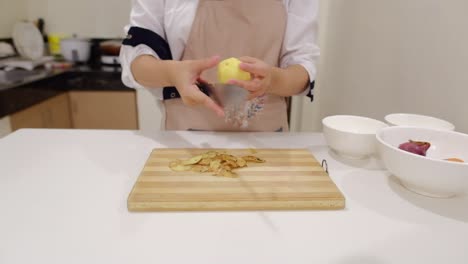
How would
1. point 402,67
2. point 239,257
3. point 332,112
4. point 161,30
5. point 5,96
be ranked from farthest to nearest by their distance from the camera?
point 332,112 → point 5,96 → point 402,67 → point 161,30 → point 239,257

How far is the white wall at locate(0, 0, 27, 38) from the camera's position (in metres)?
1.97

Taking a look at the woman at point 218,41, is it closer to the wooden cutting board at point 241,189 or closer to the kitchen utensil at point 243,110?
the kitchen utensil at point 243,110

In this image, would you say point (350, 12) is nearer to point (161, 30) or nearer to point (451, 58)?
point (451, 58)

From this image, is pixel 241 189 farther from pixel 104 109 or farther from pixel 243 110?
pixel 104 109

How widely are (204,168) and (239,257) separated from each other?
0.23m

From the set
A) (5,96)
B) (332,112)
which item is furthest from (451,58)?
(5,96)

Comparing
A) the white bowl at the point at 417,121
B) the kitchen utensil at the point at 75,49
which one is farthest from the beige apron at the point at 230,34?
the kitchen utensil at the point at 75,49

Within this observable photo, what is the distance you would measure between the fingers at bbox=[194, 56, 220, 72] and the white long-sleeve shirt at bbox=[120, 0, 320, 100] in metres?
0.23

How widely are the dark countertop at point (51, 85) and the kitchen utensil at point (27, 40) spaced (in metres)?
0.30

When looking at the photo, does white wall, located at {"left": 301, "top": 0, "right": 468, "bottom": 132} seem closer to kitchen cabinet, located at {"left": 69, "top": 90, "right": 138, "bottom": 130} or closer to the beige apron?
the beige apron

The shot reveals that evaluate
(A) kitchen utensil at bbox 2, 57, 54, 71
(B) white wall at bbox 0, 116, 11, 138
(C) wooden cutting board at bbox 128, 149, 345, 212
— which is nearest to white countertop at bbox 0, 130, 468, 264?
(C) wooden cutting board at bbox 128, 149, 345, 212

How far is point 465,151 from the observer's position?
617mm

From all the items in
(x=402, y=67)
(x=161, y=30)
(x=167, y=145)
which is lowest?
(x=167, y=145)

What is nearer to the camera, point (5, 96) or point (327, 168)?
point (327, 168)
